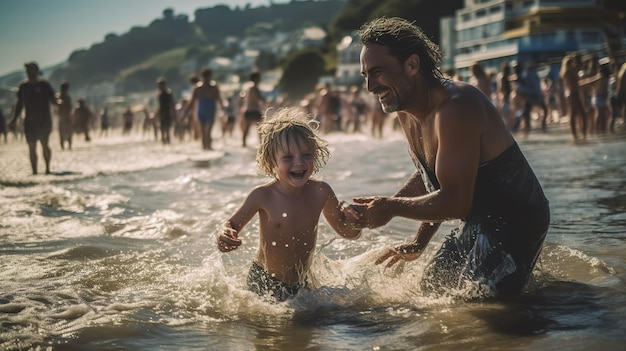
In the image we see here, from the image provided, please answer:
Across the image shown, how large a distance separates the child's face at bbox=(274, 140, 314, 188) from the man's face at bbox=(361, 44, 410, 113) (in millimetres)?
556

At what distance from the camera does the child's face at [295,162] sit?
4.19 metres

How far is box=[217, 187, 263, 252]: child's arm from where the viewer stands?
399 cm

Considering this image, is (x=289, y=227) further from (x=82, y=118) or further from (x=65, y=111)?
(x=82, y=118)

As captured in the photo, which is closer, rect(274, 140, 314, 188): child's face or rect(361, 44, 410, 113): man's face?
rect(361, 44, 410, 113): man's face

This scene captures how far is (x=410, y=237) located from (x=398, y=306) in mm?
2399

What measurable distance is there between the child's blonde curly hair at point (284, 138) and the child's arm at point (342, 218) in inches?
9.1

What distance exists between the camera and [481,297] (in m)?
3.95

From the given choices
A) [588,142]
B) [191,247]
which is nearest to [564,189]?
[191,247]

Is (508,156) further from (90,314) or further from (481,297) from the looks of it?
(90,314)

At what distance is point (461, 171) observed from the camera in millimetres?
3645

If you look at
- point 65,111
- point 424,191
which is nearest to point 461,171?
point 424,191

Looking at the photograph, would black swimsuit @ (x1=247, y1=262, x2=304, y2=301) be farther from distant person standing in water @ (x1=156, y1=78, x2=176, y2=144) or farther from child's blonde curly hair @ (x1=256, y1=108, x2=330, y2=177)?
distant person standing in water @ (x1=156, y1=78, x2=176, y2=144)

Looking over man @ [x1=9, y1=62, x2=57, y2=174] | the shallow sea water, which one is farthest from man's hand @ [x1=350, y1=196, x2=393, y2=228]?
man @ [x1=9, y1=62, x2=57, y2=174]

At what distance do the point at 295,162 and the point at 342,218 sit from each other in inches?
15.1
